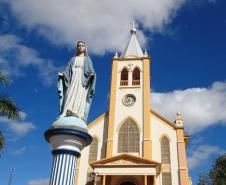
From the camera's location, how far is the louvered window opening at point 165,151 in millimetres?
22906

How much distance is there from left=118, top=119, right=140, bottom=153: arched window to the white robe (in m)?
17.7

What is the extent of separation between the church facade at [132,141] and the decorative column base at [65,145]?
15.1 meters

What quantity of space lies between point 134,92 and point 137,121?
2.85 m

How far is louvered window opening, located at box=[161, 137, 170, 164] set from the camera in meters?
22.9

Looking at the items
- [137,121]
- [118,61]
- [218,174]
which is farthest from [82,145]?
[218,174]

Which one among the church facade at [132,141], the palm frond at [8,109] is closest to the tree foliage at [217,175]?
the church facade at [132,141]

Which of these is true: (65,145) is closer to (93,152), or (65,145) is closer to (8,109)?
(8,109)

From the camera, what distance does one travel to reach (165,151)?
23297mm

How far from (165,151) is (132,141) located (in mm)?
2579

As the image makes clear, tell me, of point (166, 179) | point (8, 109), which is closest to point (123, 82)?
point (166, 179)

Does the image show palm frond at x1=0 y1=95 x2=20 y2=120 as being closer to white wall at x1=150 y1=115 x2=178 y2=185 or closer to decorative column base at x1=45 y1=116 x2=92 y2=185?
decorative column base at x1=45 y1=116 x2=92 y2=185

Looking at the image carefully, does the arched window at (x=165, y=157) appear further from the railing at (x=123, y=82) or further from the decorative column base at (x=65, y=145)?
the decorative column base at (x=65, y=145)

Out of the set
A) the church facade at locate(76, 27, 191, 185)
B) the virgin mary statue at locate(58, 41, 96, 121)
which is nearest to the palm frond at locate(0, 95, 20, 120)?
the virgin mary statue at locate(58, 41, 96, 121)

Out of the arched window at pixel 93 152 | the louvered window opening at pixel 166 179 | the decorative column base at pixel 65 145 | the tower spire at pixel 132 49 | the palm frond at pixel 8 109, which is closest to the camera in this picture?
the decorative column base at pixel 65 145
